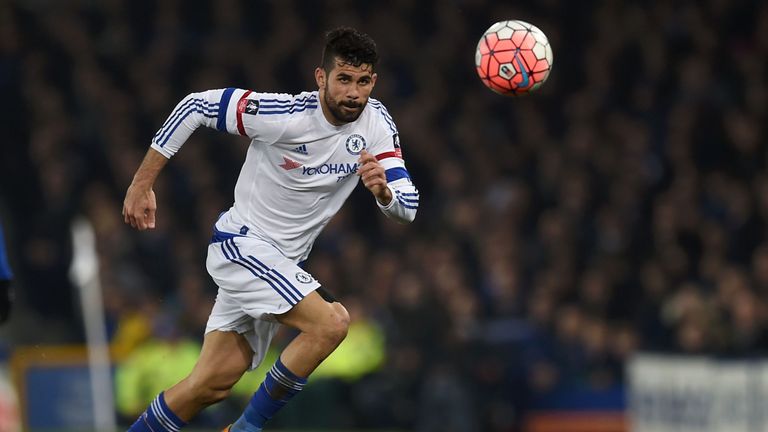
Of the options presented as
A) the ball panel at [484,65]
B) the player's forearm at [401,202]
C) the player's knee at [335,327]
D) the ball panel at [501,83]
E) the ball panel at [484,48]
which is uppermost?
the ball panel at [484,48]

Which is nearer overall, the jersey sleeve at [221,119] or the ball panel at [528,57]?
the jersey sleeve at [221,119]

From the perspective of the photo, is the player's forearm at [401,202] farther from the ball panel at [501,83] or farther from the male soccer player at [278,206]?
the ball panel at [501,83]

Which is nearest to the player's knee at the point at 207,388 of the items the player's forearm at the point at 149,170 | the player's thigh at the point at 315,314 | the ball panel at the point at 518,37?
the player's thigh at the point at 315,314

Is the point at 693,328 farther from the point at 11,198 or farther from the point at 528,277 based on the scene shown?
the point at 11,198

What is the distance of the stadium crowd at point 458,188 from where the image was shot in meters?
13.2

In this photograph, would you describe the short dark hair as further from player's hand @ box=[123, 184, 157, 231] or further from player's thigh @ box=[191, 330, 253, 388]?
player's thigh @ box=[191, 330, 253, 388]

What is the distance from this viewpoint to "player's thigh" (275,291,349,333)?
7.06 meters

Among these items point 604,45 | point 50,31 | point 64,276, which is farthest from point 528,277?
point 50,31

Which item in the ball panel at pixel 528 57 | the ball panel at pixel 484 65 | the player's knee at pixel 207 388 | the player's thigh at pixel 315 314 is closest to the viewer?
the player's thigh at pixel 315 314

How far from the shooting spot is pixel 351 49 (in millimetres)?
7016

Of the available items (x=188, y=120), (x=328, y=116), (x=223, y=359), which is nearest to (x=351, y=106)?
(x=328, y=116)

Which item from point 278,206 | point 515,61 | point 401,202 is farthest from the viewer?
point 515,61

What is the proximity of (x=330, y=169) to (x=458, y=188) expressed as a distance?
313 inches

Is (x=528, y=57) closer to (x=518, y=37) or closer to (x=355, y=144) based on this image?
(x=518, y=37)
